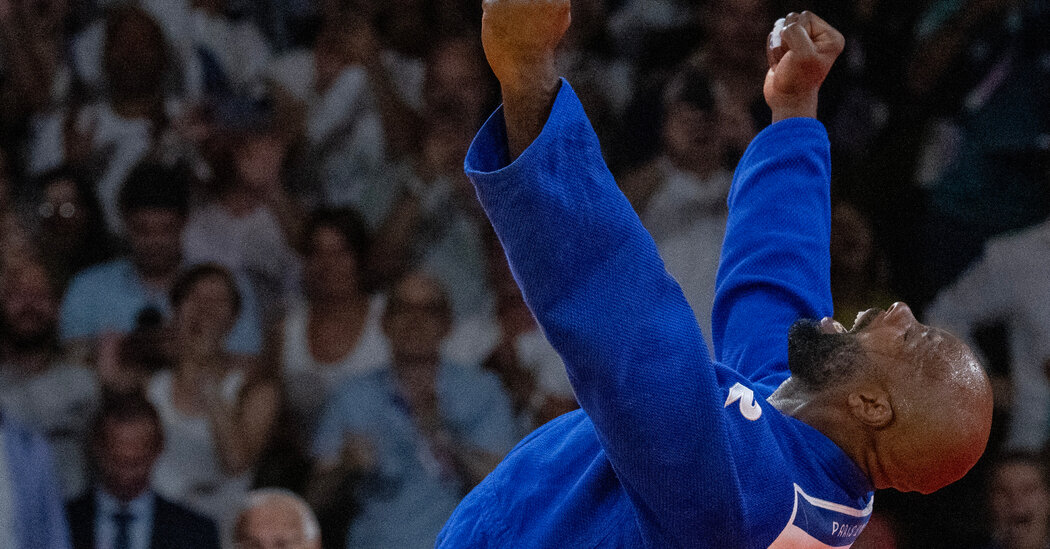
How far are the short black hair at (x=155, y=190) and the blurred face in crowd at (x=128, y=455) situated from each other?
727 mm

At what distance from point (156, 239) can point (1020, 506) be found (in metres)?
2.75

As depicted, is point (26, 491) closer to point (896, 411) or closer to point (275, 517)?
point (275, 517)

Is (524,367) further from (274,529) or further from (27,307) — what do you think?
(27,307)

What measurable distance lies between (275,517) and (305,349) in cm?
93

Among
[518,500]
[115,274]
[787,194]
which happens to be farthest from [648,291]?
[115,274]

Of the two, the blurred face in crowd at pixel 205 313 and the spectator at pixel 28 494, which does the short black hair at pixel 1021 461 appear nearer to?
the blurred face in crowd at pixel 205 313

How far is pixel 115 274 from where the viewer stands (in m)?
3.82

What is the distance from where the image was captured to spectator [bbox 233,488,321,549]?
9.20ft

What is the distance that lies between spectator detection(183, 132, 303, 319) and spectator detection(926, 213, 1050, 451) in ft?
6.71

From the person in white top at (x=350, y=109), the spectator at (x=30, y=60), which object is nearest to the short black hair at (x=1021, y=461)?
the person in white top at (x=350, y=109)

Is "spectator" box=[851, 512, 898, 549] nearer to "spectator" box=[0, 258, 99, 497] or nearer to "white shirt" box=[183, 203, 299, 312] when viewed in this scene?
"white shirt" box=[183, 203, 299, 312]

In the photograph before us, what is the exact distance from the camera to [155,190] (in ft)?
12.7

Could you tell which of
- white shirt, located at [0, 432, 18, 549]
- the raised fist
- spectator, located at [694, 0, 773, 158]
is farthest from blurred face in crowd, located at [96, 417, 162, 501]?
the raised fist

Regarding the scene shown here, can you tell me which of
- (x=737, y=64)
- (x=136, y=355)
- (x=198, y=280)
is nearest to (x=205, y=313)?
(x=198, y=280)
